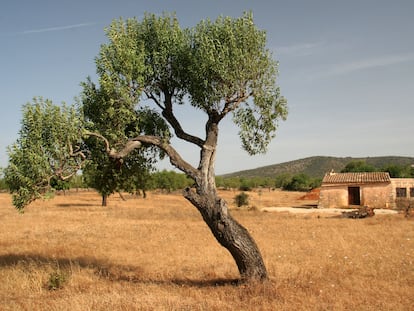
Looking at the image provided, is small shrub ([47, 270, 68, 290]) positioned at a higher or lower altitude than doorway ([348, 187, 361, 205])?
lower

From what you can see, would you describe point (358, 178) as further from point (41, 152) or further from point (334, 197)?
point (41, 152)

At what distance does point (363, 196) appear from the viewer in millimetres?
45656

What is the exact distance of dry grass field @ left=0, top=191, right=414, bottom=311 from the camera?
1054 cm

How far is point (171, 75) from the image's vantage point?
1334cm

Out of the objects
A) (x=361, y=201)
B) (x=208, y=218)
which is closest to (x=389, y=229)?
(x=208, y=218)

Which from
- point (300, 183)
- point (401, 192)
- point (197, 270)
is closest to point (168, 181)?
point (300, 183)

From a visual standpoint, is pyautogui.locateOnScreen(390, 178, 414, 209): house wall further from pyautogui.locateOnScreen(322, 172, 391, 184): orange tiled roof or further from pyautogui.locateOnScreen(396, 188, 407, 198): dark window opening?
pyautogui.locateOnScreen(322, 172, 391, 184): orange tiled roof

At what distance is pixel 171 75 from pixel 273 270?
838cm

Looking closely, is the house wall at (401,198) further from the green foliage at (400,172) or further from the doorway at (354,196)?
the green foliage at (400,172)

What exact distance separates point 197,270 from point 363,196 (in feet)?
118

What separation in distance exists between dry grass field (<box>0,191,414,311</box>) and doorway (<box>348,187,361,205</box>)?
2159 centimetres

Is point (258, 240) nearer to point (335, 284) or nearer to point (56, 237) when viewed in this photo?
point (335, 284)

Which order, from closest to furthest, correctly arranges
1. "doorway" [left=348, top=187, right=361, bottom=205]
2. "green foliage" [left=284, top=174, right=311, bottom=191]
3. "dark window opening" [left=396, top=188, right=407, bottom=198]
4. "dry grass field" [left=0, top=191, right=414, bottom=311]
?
"dry grass field" [left=0, top=191, right=414, bottom=311]
"dark window opening" [left=396, top=188, right=407, bottom=198]
"doorway" [left=348, top=187, right=361, bottom=205]
"green foliage" [left=284, top=174, right=311, bottom=191]

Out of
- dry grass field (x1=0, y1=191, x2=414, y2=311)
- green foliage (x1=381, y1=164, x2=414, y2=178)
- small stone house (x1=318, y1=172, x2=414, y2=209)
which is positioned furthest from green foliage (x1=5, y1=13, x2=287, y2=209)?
green foliage (x1=381, y1=164, x2=414, y2=178)
